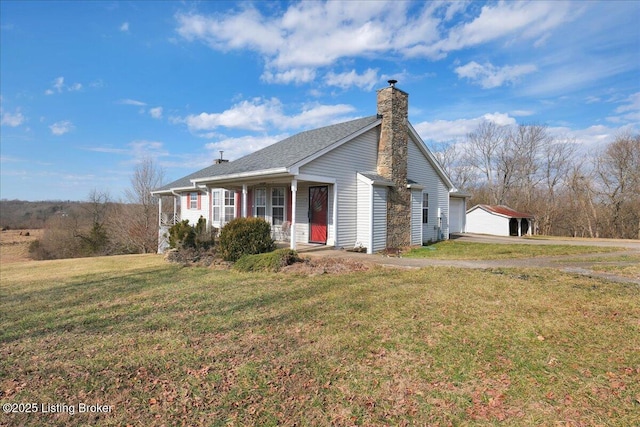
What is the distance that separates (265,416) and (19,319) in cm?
575

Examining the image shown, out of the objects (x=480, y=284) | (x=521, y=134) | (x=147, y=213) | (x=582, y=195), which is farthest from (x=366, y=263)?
(x=521, y=134)

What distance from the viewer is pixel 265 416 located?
9.66ft

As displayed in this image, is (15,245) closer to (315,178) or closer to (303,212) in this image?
(303,212)

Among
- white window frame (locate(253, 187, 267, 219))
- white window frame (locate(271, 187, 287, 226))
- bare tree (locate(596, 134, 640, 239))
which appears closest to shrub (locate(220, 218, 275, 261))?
white window frame (locate(271, 187, 287, 226))

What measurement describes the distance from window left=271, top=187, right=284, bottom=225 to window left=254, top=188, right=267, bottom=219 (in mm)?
489

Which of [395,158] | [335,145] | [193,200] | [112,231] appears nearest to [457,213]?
[395,158]

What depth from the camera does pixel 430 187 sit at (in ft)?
55.5

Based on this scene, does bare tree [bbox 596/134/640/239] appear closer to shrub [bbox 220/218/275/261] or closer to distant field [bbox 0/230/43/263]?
shrub [bbox 220/218/275/261]

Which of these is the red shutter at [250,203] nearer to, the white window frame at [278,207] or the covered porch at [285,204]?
the covered porch at [285,204]

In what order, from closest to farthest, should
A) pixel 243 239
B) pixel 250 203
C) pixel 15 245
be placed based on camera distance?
pixel 243 239 → pixel 250 203 → pixel 15 245

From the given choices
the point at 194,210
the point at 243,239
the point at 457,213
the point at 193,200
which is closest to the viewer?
the point at 243,239

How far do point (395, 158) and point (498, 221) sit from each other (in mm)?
13908

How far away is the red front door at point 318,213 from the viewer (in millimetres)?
13195

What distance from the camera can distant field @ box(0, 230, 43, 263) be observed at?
1431 inches
